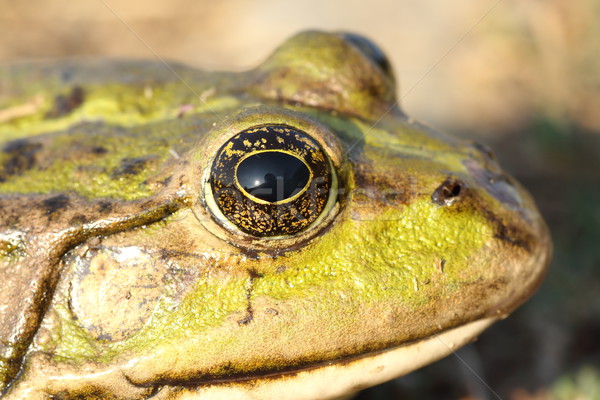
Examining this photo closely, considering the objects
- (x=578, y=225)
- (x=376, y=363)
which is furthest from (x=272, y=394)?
(x=578, y=225)

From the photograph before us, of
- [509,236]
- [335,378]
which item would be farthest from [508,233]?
[335,378]

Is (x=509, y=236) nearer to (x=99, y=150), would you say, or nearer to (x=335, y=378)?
(x=335, y=378)

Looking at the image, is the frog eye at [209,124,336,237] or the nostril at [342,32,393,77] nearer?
the frog eye at [209,124,336,237]

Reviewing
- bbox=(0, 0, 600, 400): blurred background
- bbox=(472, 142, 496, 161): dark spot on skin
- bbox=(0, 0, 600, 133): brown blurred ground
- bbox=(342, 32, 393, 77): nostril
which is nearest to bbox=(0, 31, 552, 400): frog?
bbox=(472, 142, 496, 161): dark spot on skin

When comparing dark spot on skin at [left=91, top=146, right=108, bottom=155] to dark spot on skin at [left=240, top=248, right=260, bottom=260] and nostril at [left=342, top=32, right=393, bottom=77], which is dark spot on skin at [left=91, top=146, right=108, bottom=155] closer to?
dark spot on skin at [left=240, top=248, right=260, bottom=260]

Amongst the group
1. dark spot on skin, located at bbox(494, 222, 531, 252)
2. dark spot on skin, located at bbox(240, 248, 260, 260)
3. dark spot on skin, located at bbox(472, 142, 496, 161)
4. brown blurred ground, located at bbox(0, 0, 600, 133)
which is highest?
dark spot on skin, located at bbox(472, 142, 496, 161)

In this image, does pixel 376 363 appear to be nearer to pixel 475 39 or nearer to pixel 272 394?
pixel 272 394
